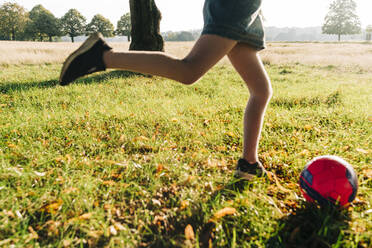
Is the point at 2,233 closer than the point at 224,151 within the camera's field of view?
Yes

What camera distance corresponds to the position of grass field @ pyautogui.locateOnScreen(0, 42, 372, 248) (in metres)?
1.54

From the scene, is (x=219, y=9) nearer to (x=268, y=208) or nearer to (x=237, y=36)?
(x=237, y=36)

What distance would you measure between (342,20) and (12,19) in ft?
A: 264

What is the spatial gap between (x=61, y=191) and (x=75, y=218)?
1.15 ft

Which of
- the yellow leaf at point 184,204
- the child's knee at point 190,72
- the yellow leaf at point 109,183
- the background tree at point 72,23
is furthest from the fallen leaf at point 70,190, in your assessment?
the background tree at point 72,23

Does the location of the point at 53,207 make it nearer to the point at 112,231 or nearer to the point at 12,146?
the point at 112,231

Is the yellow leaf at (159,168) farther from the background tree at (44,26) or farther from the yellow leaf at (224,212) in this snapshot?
the background tree at (44,26)

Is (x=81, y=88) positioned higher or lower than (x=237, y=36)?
lower

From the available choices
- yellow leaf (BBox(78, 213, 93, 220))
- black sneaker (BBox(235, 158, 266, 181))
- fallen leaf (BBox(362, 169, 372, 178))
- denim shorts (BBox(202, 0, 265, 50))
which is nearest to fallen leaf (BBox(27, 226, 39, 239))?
yellow leaf (BBox(78, 213, 93, 220))

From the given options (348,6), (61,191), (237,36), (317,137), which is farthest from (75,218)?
(348,6)

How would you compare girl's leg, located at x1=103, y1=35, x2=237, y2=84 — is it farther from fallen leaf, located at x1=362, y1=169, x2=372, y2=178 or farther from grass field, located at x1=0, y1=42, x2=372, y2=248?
fallen leaf, located at x1=362, y1=169, x2=372, y2=178

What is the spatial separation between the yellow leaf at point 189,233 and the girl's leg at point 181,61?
0.96 meters

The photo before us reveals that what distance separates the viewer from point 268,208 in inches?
67.9

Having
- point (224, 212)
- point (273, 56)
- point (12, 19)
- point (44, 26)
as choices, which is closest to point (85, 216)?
point (224, 212)
